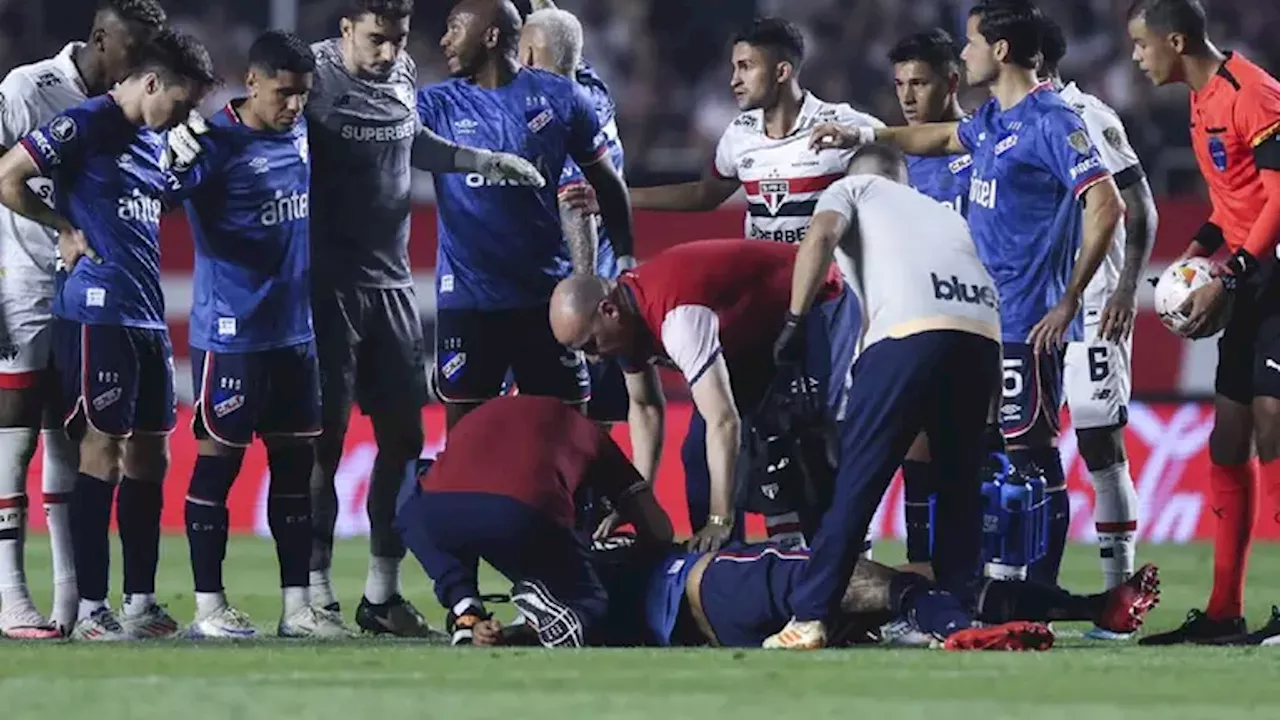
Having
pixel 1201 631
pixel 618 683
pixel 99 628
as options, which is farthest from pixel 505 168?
pixel 618 683

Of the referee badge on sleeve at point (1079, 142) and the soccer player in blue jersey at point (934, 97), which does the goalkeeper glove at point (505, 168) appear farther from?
the referee badge on sleeve at point (1079, 142)

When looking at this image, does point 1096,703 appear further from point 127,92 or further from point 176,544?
point 176,544

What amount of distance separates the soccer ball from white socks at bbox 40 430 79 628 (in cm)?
422

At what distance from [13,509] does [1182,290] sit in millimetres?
4543

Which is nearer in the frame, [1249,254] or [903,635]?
[903,635]

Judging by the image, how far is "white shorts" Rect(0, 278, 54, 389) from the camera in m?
9.97

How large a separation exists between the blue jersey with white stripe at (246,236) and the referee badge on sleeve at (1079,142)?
118 inches

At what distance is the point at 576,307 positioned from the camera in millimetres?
8812

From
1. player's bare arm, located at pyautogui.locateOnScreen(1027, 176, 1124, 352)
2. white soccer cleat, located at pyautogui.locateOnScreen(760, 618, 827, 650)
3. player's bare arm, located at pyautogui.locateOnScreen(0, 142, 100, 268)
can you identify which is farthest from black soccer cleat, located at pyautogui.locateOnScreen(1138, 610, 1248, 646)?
player's bare arm, located at pyautogui.locateOnScreen(0, 142, 100, 268)

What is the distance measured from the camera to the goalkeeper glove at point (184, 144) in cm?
Result: 960

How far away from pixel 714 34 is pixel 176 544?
665 centimetres

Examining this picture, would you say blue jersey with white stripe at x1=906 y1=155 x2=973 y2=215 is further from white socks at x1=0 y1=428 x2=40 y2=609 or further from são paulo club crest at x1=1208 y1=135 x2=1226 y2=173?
white socks at x1=0 y1=428 x2=40 y2=609

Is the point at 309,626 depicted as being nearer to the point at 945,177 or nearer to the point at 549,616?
the point at 549,616

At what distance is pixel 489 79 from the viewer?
1082cm
